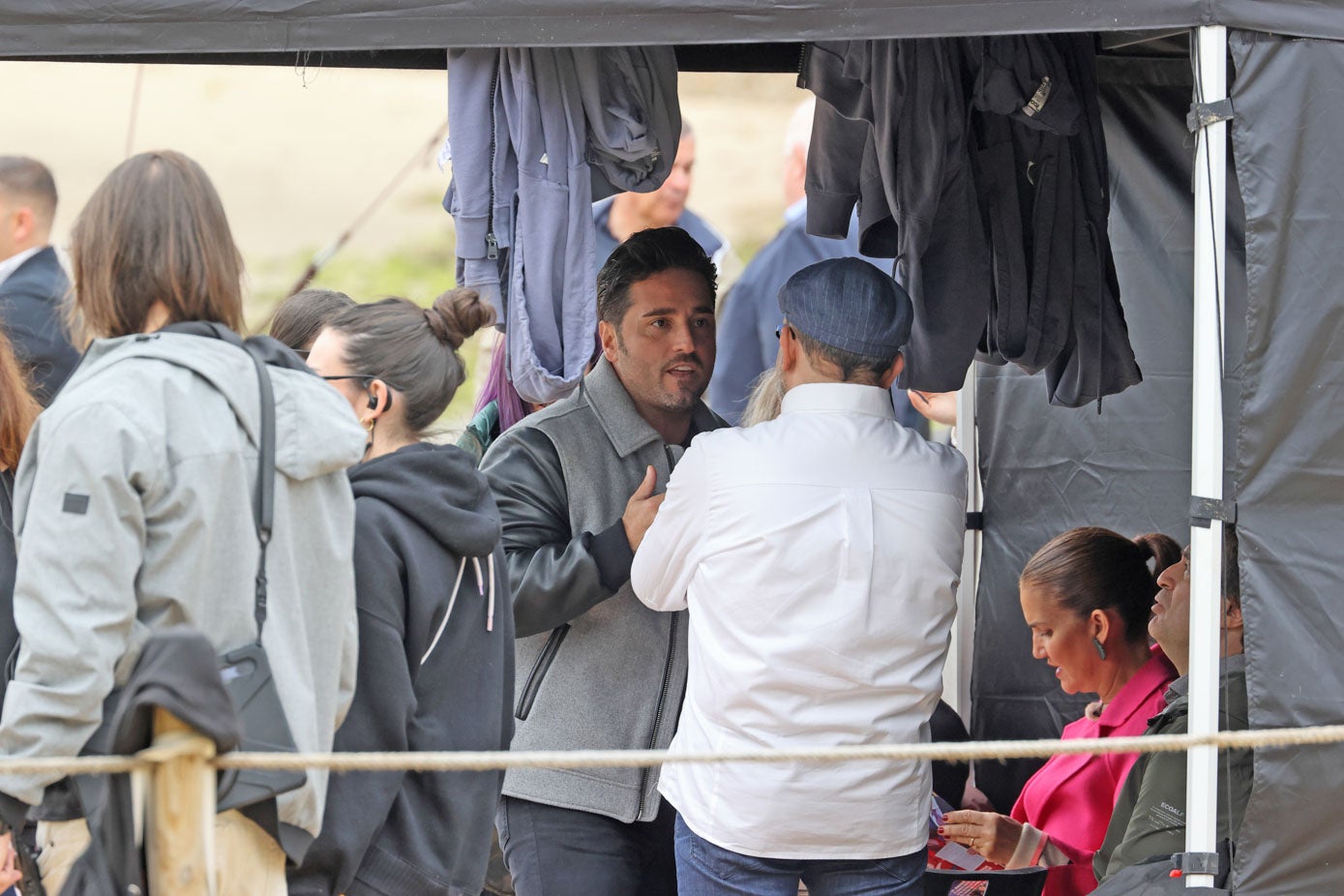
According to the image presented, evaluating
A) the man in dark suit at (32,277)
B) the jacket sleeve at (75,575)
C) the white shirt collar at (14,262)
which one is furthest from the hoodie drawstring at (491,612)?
the white shirt collar at (14,262)

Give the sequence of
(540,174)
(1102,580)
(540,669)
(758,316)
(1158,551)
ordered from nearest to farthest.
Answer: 1. (540,174)
2. (540,669)
3. (1102,580)
4. (1158,551)
5. (758,316)

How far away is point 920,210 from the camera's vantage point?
3033mm

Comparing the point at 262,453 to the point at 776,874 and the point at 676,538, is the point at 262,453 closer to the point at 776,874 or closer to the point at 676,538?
the point at 676,538

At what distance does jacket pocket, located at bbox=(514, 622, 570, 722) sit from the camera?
3.00 m

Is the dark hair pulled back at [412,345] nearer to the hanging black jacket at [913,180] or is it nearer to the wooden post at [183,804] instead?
the wooden post at [183,804]

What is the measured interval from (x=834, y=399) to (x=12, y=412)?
137 centimetres

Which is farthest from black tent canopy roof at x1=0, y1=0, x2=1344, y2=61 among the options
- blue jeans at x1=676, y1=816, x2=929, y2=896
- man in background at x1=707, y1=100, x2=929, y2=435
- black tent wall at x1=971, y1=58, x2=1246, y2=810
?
man in background at x1=707, y1=100, x2=929, y2=435

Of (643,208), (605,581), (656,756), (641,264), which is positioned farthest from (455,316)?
(643,208)

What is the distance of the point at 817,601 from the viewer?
2.48 metres

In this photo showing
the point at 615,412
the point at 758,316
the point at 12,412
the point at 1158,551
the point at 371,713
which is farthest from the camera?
the point at 758,316

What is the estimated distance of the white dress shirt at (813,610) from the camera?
2477 mm

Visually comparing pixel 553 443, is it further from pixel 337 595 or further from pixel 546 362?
pixel 337 595

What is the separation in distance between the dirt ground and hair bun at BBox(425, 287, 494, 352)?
7964 mm

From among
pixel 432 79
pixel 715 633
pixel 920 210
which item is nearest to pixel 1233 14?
pixel 920 210
